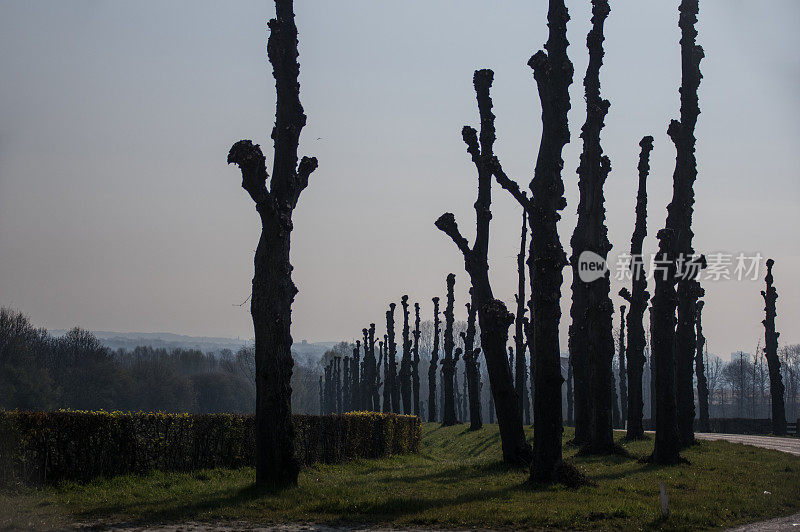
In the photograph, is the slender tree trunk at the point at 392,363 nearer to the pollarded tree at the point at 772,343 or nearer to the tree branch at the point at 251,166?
the pollarded tree at the point at 772,343

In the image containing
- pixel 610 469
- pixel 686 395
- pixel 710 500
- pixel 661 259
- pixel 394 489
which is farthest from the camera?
pixel 686 395

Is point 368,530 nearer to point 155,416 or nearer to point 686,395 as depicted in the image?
point 155,416

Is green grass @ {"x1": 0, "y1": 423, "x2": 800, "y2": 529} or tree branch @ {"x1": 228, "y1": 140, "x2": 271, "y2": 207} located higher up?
tree branch @ {"x1": 228, "y1": 140, "x2": 271, "y2": 207}

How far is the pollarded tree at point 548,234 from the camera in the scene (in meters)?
16.7

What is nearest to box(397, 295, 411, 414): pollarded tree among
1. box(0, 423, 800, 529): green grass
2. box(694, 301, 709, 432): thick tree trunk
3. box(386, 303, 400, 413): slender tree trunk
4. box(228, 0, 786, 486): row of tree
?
box(386, 303, 400, 413): slender tree trunk

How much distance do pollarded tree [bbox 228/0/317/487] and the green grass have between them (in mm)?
847

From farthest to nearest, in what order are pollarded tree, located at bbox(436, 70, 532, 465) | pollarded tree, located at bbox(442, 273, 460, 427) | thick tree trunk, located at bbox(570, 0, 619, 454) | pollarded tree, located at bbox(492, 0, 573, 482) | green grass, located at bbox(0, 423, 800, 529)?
pollarded tree, located at bbox(442, 273, 460, 427) → thick tree trunk, located at bbox(570, 0, 619, 454) → pollarded tree, located at bbox(436, 70, 532, 465) → pollarded tree, located at bbox(492, 0, 573, 482) → green grass, located at bbox(0, 423, 800, 529)

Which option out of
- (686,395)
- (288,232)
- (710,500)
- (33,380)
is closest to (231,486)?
(288,232)

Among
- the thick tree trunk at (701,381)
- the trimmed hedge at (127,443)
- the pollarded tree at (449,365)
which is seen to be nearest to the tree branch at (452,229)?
the trimmed hedge at (127,443)

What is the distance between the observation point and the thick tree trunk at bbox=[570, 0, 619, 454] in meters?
25.3

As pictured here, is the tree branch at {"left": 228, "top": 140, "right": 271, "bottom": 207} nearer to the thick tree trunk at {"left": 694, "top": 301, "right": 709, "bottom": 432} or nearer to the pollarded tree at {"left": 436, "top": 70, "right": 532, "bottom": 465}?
the pollarded tree at {"left": 436, "top": 70, "right": 532, "bottom": 465}

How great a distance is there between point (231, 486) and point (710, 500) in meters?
9.71

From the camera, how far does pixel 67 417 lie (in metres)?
17.2

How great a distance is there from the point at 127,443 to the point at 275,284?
5.36 meters
